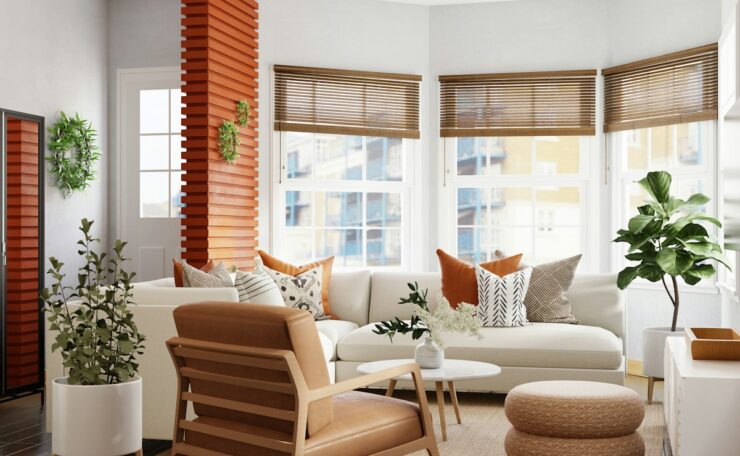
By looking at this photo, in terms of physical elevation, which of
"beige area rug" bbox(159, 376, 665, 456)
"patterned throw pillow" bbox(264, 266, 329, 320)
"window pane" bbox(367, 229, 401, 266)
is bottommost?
"beige area rug" bbox(159, 376, 665, 456)

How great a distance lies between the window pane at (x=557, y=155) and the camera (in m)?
7.31

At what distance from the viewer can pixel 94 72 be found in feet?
24.1

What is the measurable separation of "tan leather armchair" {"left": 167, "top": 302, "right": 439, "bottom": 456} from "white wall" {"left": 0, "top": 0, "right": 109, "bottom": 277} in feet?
12.8

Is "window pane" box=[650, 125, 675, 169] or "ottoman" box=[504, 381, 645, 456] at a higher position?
"window pane" box=[650, 125, 675, 169]

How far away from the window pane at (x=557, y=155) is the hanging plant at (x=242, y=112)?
8.50ft

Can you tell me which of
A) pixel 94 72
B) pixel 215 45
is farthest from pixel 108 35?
pixel 215 45

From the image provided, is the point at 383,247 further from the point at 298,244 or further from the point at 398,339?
the point at 398,339

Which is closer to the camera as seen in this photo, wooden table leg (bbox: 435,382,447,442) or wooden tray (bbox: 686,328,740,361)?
wooden tray (bbox: 686,328,740,361)

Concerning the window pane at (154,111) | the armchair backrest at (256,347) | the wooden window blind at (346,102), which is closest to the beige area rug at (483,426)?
the armchair backrest at (256,347)

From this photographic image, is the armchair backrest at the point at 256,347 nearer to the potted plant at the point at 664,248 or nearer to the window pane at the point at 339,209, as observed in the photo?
the potted plant at the point at 664,248

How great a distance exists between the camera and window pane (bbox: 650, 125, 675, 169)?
21.7 feet

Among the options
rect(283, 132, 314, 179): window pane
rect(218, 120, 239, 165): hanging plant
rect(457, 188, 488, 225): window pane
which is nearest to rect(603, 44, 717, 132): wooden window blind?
rect(457, 188, 488, 225): window pane

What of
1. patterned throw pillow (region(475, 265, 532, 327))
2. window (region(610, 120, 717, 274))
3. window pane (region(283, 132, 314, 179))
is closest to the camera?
patterned throw pillow (region(475, 265, 532, 327))

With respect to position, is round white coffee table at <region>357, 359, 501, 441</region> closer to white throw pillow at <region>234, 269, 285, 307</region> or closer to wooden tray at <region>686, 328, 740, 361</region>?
white throw pillow at <region>234, 269, 285, 307</region>
